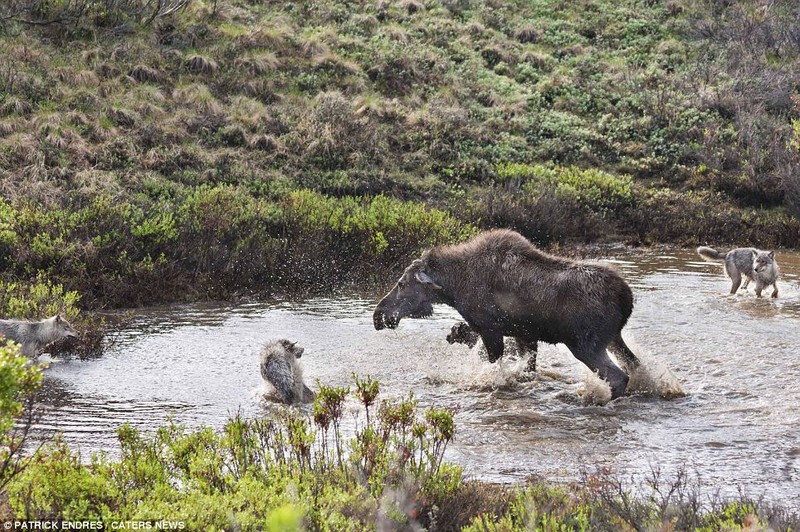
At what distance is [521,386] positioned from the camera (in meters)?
9.91

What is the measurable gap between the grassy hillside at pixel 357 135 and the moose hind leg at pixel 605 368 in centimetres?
754

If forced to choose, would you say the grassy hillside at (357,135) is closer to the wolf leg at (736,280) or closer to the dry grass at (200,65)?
the dry grass at (200,65)

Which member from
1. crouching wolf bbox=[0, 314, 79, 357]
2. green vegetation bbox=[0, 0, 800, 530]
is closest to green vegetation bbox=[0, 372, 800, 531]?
green vegetation bbox=[0, 0, 800, 530]

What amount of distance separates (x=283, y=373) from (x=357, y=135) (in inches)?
629

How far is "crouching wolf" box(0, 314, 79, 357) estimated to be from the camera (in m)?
10.3

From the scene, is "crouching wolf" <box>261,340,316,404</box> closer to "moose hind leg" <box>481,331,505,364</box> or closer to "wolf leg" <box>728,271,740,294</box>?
"moose hind leg" <box>481,331,505,364</box>

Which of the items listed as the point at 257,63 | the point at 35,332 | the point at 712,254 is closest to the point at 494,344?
the point at 35,332

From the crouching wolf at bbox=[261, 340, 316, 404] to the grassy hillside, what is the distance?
560cm

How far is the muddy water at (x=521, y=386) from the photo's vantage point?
736cm

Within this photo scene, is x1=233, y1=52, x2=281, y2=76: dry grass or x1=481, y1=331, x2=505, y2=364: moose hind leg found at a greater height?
x1=233, y1=52, x2=281, y2=76: dry grass

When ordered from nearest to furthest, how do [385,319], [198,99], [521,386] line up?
[521,386] → [385,319] → [198,99]

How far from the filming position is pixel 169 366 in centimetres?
1049

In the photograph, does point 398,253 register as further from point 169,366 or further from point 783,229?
point 783,229

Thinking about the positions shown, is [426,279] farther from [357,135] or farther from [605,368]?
[357,135]
